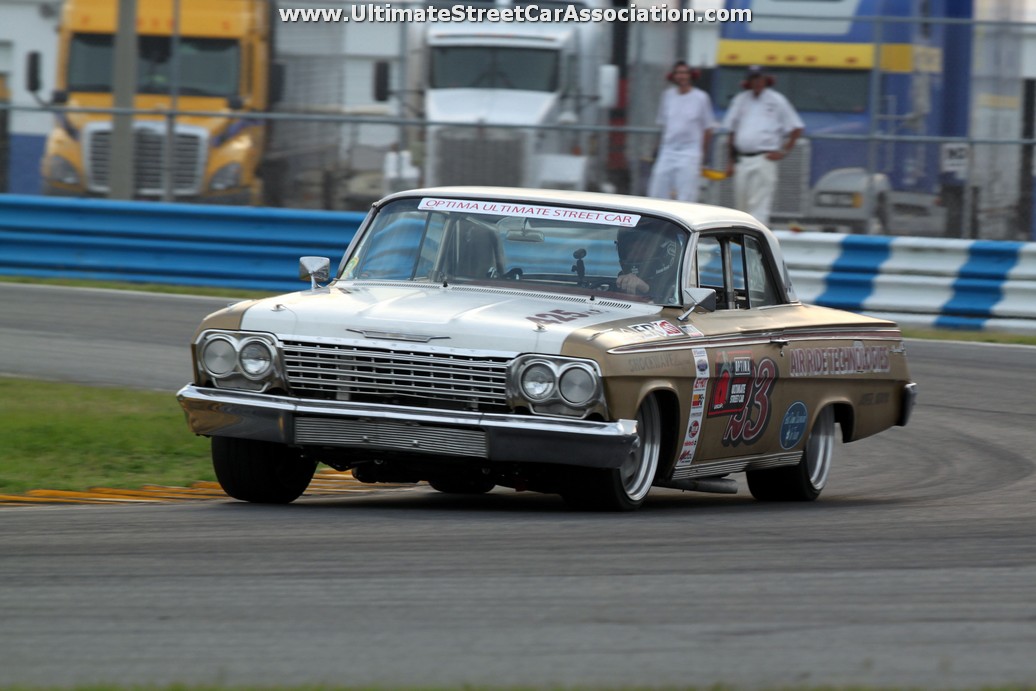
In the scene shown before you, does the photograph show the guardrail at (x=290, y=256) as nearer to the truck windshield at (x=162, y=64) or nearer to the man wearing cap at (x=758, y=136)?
the man wearing cap at (x=758, y=136)

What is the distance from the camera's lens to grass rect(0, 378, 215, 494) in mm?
8250

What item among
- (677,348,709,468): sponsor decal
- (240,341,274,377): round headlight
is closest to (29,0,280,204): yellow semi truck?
(240,341,274,377): round headlight

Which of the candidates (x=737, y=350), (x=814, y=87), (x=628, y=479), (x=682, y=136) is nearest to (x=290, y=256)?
(x=682, y=136)

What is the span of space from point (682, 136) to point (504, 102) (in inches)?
146

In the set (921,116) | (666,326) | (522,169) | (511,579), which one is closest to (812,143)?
(921,116)

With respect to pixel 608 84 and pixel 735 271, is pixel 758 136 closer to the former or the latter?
pixel 608 84

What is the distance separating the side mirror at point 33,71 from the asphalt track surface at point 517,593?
12.9 metres

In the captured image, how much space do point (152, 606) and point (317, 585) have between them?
0.52 meters

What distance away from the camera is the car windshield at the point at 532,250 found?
304 inches

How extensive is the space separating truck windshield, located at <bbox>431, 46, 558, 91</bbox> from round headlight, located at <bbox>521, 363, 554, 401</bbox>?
13.5 meters

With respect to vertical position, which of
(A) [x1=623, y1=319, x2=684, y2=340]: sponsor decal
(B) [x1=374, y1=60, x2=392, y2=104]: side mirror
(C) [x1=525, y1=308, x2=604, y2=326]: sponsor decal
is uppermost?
(B) [x1=374, y1=60, x2=392, y2=104]: side mirror

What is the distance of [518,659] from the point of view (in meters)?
4.39

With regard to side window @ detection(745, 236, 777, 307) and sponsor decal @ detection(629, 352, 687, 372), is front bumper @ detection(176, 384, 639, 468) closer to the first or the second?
sponsor decal @ detection(629, 352, 687, 372)

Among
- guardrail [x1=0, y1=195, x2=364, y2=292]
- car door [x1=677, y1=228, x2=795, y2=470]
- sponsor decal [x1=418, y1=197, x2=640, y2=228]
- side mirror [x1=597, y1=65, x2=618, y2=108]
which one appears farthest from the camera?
side mirror [x1=597, y1=65, x2=618, y2=108]
